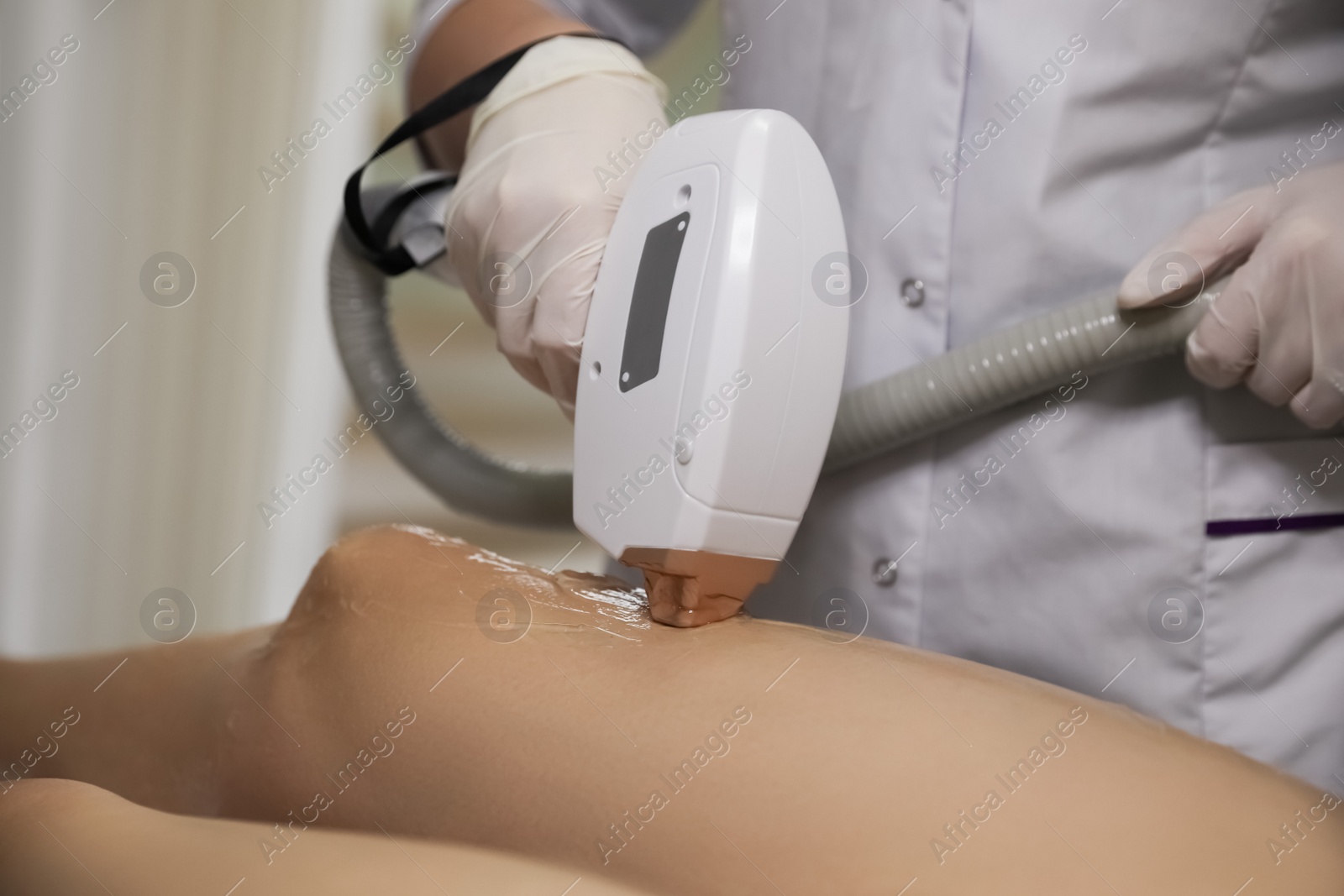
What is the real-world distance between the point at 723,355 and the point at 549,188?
284 millimetres

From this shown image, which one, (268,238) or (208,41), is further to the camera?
(268,238)

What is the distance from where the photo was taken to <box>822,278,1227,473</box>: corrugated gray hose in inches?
27.0

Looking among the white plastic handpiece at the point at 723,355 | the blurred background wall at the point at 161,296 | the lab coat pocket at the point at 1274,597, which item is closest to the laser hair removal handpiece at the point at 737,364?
the white plastic handpiece at the point at 723,355

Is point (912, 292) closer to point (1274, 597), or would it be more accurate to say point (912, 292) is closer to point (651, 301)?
point (651, 301)

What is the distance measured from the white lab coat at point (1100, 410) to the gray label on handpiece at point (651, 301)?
23 cm

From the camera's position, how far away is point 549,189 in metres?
0.78

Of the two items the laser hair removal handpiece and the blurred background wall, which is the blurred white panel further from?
the laser hair removal handpiece

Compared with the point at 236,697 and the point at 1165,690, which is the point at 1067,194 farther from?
the point at 236,697

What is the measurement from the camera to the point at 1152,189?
74cm

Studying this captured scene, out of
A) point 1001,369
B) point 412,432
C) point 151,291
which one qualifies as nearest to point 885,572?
point 1001,369

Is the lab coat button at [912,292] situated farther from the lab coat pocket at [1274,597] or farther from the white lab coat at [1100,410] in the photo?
the lab coat pocket at [1274,597]

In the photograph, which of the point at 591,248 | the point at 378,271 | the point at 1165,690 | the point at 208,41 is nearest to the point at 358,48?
the point at 208,41

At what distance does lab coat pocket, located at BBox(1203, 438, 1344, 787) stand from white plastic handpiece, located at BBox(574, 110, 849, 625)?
1.07 ft

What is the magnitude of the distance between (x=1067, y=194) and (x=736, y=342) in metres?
0.33
